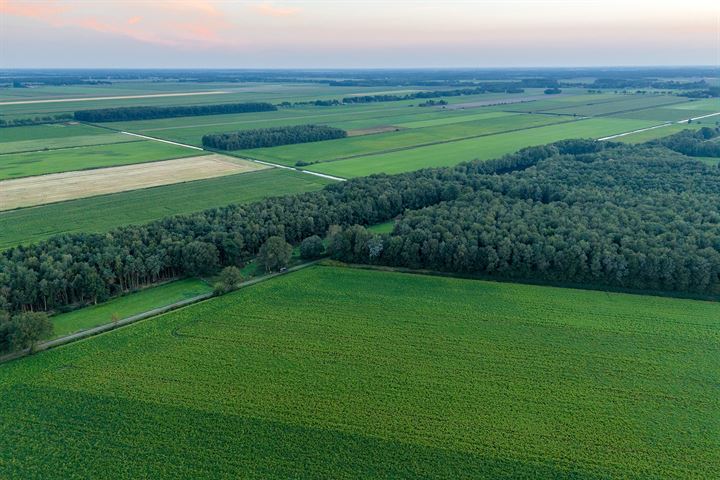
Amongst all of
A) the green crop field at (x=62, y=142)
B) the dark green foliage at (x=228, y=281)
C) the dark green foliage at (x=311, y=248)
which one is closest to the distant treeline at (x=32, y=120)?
the green crop field at (x=62, y=142)

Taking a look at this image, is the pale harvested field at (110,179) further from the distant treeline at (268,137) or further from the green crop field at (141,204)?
the distant treeline at (268,137)

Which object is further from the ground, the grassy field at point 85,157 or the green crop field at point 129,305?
the grassy field at point 85,157

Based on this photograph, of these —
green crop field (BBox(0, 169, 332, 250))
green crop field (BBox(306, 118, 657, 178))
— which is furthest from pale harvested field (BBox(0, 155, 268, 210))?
green crop field (BBox(306, 118, 657, 178))

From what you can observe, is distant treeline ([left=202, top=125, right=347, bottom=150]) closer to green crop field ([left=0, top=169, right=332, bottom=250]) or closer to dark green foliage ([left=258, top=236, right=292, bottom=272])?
green crop field ([left=0, top=169, right=332, bottom=250])

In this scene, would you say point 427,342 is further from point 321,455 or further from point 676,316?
point 676,316

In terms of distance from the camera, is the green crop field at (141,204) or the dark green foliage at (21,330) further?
the green crop field at (141,204)

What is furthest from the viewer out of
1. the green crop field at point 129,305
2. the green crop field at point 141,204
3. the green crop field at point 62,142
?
the green crop field at point 62,142

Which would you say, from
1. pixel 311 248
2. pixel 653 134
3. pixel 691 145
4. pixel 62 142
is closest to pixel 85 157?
pixel 62 142
